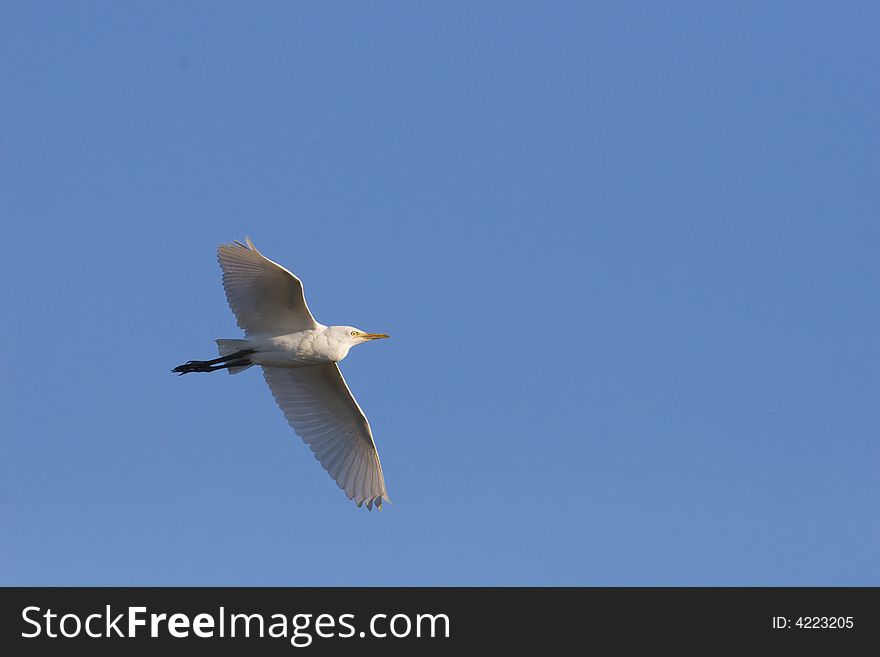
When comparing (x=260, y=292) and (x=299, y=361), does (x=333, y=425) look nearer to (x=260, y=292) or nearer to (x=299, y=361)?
(x=299, y=361)

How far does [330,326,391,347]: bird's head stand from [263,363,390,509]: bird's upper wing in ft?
3.09

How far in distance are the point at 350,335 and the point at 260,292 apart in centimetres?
155

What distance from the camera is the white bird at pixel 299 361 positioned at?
70.8ft

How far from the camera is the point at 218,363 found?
874 inches

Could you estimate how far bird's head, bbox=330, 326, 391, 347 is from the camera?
22.2 metres

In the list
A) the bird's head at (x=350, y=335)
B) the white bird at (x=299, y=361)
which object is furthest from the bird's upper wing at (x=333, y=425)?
the bird's head at (x=350, y=335)

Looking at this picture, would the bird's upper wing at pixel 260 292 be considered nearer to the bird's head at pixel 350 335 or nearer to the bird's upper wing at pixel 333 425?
the bird's head at pixel 350 335

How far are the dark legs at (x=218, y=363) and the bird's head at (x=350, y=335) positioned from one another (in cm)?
132

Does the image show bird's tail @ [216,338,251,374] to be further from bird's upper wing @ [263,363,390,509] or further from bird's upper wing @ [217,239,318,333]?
bird's upper wing @ [263,363,390,509]

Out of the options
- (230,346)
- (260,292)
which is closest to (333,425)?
(230,346)

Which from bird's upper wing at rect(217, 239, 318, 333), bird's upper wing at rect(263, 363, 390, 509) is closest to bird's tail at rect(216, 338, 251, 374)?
bird's upper wing at rect(217, 239, 318, 333)
